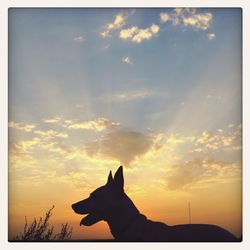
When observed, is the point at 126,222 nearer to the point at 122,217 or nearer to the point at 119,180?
the point at 122,217

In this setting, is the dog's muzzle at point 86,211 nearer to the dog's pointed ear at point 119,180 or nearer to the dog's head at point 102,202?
the dog's head at point 102,202

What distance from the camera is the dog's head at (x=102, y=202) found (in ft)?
17.6

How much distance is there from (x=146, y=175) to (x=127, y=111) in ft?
2.67

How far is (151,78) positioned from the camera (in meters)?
6.09

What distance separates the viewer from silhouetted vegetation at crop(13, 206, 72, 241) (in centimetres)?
590

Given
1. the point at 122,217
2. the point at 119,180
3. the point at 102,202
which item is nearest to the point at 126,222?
the point at 122,217

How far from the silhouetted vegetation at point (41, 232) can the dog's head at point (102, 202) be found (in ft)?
1.80

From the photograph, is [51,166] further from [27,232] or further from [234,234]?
[234,234]

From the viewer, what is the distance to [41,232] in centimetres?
591

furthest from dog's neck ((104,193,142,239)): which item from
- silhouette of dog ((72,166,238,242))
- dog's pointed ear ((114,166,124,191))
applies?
dog's pointed ear ((114,166,124,191))

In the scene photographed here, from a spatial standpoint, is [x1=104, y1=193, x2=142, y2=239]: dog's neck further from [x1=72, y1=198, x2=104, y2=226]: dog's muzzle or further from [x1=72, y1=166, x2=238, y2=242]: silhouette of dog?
[x1=72, y1=198, x2=104, y2=226]: dog's muzzle

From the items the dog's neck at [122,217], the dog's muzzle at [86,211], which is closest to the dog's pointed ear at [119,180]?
the dog's neck at [122,217]

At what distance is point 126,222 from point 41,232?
121 centimetres

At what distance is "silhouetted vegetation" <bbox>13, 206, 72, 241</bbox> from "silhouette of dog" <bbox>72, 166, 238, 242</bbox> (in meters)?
0.57
